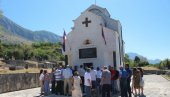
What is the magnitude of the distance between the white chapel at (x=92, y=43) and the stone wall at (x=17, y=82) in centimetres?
428

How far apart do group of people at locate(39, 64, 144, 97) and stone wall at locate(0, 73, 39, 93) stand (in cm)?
375

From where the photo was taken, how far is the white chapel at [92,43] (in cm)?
2467

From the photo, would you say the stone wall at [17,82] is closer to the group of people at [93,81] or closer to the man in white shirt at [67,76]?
the group of people at [93,81]

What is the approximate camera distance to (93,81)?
768 inches

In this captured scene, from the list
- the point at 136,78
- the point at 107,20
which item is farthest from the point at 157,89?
the point at 107,20

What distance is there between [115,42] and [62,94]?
662 cm

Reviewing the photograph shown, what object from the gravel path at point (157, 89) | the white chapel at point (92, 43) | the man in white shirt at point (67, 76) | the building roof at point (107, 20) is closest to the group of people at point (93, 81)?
the man in white shirt at point (67, 76)

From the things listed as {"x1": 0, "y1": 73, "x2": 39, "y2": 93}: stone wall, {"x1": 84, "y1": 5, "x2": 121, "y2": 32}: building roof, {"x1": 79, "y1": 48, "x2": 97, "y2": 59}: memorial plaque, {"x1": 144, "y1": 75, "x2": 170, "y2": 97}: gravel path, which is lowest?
{"x1": 144, "y1": 75, "x2": 170, "y2": 97}: gravel path

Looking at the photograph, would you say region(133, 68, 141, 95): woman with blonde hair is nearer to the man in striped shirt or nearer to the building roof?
the man in striped shirt

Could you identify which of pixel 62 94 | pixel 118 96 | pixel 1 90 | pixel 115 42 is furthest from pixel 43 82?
pixel 115 42

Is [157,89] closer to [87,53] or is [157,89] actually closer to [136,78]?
[136,78]

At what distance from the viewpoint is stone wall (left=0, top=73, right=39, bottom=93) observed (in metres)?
23.7

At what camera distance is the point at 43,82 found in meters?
21.5

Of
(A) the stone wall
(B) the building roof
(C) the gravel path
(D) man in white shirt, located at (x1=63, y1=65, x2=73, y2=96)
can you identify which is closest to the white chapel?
(B) the building roof
